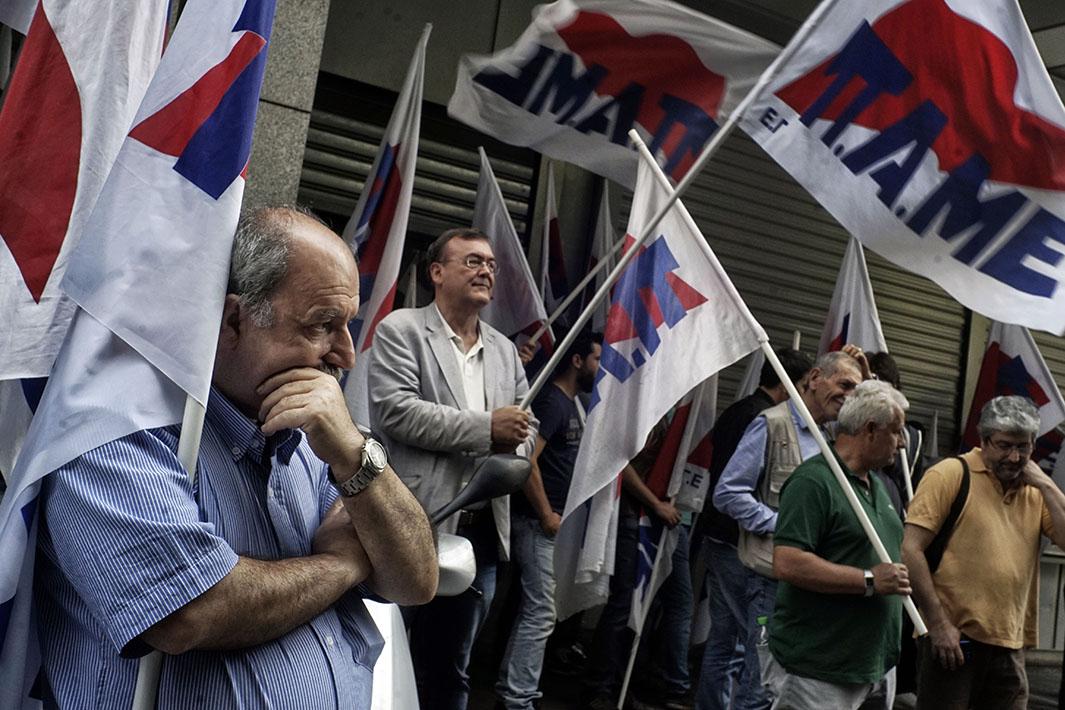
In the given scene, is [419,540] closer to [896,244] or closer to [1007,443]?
[896,244]

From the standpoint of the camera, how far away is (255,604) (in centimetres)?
184

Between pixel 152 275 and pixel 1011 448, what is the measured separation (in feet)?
14.3

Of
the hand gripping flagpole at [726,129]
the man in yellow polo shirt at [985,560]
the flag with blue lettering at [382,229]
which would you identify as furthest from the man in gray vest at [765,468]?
the flag with blue lettering at [382,229]

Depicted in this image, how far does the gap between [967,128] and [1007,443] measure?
1.88 metres

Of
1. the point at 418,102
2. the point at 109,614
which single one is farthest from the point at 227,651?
the point at 418,102

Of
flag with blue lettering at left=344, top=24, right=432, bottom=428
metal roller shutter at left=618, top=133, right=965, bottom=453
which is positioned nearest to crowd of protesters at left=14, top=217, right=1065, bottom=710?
flag with blue lettering at left=344, top=24, right=432, bottom=428

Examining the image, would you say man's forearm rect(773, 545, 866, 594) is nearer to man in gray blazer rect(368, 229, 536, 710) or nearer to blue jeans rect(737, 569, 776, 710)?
man in gray blazer rect(368, 229, 536, 710)

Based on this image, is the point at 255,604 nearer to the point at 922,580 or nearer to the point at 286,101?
the point at 286,101

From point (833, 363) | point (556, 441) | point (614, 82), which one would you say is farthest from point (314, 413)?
point (556, 441)

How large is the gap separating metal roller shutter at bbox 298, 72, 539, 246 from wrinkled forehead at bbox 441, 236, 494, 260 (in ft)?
10.2

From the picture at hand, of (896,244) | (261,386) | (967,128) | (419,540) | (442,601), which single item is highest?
(967,128)

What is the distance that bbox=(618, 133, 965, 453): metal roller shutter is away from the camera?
1032 cm

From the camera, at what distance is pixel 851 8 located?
4.15 meters

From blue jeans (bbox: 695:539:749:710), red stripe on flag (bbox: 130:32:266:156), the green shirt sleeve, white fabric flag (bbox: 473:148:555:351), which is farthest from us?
white fabric flag (bbox: 473:148:555:351)
